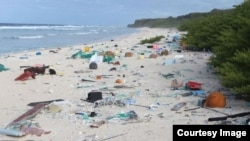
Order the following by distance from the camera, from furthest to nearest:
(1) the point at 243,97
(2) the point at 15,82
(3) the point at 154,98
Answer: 1. (2) the point at 15,82
2. (3) the point at 154,98
3. (1) the point at 243,97

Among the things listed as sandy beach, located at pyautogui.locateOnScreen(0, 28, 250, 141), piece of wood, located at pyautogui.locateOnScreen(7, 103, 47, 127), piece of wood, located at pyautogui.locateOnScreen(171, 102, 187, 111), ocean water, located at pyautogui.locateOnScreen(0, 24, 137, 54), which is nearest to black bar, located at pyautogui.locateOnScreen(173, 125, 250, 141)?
sandy beach, located at pyautogui.locateOnScreen(0, 28, 250, 141)

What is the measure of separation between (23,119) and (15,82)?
3624 mm

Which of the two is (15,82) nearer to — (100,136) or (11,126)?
(11,126)

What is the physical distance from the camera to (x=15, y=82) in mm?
8477

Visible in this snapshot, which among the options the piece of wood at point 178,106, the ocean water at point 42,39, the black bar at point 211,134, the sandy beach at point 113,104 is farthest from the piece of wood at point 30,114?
the ocean water at point 42,39

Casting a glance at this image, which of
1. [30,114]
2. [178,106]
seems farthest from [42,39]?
[178,106]

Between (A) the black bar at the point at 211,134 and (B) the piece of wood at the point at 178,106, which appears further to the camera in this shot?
(B) the piece of wood at the point at 178,106

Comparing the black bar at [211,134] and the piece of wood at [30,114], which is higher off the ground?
the black bar at [211,134]

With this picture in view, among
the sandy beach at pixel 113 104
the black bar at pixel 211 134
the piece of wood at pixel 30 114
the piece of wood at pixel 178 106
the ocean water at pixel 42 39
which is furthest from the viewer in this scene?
the ocean water at pixel 42 39

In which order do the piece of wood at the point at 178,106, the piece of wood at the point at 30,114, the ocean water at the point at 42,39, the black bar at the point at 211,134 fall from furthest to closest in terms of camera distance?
1. the ocean water at the point at 42,39
2. the piece of wood at the point at 178,106
3. the piece of wood at the point at 30,114
4. the black bar at the point at 211,134

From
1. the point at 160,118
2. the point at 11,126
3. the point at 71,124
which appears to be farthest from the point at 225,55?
the point at 11,126

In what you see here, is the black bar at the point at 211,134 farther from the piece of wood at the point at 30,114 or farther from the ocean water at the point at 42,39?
the ocean water at the point at 42,39

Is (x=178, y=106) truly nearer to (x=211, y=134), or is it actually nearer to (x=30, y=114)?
(x=211, y=134)

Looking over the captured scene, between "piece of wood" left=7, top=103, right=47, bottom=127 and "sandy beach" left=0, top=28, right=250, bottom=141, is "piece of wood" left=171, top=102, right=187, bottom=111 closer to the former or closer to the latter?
"sandy beach" left=0, top=28, right=250, bottom=141
